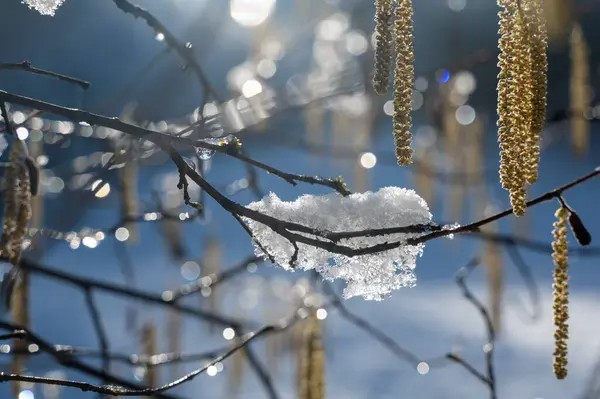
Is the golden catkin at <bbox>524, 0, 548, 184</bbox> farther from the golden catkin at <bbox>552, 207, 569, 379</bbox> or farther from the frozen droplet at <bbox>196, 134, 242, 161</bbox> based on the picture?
the frozen droplet at <bbox>196, 134, 242, 161</bbox>

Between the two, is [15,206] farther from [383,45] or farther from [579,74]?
[579,74]

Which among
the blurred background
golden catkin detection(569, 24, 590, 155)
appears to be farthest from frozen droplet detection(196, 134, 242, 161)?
golden catkin detection(569, 24, 590, 155)

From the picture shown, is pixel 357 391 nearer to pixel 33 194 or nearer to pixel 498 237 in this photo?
pixel 498 237

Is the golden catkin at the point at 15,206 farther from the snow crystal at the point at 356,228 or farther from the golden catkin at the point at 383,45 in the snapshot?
the golden catkin at the point at 383,45

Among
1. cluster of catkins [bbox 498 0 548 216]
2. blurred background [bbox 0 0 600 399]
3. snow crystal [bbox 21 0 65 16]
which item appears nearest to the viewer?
cluster of catkins [bbox 498 0 548 216]

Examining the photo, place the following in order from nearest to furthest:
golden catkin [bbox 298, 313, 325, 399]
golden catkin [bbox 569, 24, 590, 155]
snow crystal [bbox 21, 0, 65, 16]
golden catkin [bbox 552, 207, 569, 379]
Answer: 1. golden catkin [bbox 552, 207, 569, 379]
2. snow crystal [bbox 21, 0, 65, 16]
3. golden catkin [bbox 298, 313, 325, 399]
4. golden catkin [bbox 569, 24, 590, 155]

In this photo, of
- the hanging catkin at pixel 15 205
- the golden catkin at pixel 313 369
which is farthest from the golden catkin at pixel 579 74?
the hanging catkin at pixel 15 205

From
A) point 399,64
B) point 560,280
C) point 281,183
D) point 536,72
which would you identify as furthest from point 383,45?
point 281,183

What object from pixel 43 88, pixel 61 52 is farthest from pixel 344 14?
pixel 43 88
